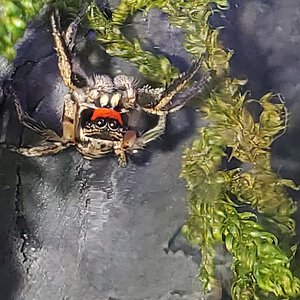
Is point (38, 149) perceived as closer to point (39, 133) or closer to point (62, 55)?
point (39, 133)

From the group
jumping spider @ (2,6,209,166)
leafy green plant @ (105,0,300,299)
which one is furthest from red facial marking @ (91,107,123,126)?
leafy green plant @ (105,0,300,299)

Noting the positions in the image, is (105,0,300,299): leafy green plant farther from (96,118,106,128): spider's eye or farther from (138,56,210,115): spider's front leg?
(96,118,106,128): spider's eye

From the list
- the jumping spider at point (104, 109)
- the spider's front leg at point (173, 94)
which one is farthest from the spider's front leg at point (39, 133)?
the spider's front leg at point (173, 94)

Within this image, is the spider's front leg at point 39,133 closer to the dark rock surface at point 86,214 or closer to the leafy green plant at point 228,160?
the dark rock surface at point 86,214

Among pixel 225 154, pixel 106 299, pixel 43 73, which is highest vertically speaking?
Answer: pixel 43 73

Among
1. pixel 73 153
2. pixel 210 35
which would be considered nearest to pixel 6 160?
pixel 73 153

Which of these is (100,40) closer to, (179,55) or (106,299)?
(179,55)
